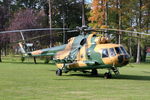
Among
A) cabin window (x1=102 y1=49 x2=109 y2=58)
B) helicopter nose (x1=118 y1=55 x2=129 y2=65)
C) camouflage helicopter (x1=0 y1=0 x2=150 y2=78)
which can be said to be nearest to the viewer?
helicopter nose (x1=118 y1=55 x2=129 y2=65)

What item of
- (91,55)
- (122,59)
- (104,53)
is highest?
(104,53)

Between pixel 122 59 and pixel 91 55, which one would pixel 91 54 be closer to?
pixel 91 55

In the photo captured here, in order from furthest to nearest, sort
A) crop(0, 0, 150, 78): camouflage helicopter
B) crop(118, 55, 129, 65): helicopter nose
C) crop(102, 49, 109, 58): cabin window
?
1. crop(102, 49, 109, 58): cabin window
2. crop(0, 0, 150, 78): camouflage helicopter
3. crop(118, 55, 129, 65): helicopter nose

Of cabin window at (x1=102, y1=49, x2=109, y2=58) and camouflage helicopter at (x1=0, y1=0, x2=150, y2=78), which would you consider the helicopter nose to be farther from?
cabin window at (x1=102, y1=49, x2=109, y2=58)

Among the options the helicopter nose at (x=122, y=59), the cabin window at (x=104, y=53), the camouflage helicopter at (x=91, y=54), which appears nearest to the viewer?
the helicopter nose at (x=122, y=59)

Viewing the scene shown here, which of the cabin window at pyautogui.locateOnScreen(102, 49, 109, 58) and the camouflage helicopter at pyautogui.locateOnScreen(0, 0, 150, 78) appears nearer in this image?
the camouflage helicopter at pyautogui.locateOnScreen(0, 0, 150, 78)

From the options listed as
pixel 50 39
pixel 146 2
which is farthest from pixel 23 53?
pixel 146 2

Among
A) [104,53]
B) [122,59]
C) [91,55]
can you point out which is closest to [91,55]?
[91,55]

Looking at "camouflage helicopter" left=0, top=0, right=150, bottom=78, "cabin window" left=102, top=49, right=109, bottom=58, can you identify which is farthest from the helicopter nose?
"cabin window" left=102, top=49, right=109, bottom=58

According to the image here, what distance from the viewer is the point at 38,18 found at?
45.8 meters

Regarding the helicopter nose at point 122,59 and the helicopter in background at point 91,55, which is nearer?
the helicopter nose at point 122,59

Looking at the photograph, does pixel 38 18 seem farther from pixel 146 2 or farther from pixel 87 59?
pixel 87 59

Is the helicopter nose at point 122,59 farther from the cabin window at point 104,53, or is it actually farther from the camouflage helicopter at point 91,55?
the cabin window at point 104,53

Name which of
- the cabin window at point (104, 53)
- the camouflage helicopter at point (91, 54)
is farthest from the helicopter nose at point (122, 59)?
the cabin window at point (104, 53)
